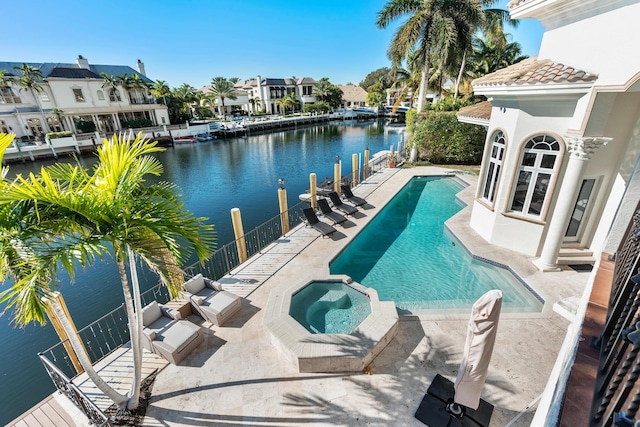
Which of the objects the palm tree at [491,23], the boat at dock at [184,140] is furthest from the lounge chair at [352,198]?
the boat at dock at [184,140]

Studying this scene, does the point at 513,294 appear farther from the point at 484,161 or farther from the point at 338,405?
the point at 338,405

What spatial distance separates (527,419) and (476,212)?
8.49 m

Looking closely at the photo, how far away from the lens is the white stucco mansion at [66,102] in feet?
126

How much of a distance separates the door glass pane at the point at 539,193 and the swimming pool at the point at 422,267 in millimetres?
2363

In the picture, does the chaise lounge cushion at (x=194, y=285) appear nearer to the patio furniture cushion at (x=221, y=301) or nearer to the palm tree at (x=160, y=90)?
the patio furniture cushion at (x=221, y=301)

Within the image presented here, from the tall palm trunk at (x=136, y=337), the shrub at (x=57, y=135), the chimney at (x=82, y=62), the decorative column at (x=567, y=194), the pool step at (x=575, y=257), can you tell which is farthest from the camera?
the chimney at (x=82, y=62)

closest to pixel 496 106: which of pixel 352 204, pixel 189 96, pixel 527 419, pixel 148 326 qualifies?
pixel 352 204

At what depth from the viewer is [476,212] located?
1207 centimetres

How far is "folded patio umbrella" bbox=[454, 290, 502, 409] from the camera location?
4.25m

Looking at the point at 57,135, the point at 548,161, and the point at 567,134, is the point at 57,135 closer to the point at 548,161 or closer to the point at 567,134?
the point at 548,161

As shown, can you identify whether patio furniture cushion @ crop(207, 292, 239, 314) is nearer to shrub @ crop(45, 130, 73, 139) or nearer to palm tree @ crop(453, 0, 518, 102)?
palm tree @ crop(453, 0, 518, 102)

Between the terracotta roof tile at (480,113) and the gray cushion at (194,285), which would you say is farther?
the terracotta roof tile at (480,113)

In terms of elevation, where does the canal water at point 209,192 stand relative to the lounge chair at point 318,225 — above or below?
below

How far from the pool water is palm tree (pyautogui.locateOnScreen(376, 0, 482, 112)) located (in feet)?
62.5
